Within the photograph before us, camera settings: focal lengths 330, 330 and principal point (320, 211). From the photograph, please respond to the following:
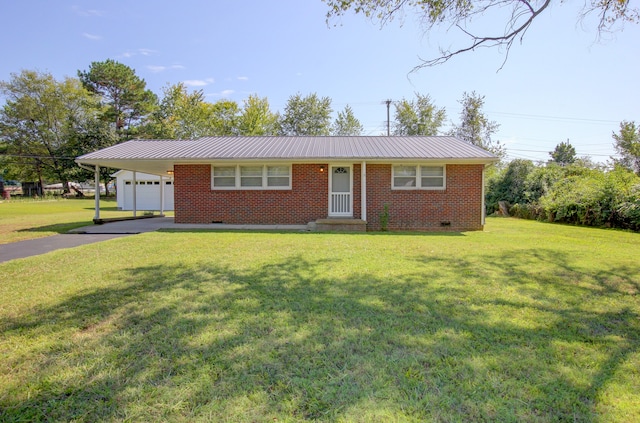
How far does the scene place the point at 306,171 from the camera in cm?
1262

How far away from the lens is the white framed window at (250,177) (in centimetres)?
1279

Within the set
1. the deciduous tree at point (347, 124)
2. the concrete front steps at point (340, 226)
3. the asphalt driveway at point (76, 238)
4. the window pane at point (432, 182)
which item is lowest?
the asphalt driveway at point (76, 238)

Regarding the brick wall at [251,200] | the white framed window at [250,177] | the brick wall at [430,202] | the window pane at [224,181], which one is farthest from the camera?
the window pane at [224,181]

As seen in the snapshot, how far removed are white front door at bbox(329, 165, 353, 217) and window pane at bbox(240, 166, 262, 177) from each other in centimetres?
276

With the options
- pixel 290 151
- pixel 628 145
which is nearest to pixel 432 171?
pixel 290 151

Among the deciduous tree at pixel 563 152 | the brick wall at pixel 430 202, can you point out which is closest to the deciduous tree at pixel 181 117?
the brick wall at pixel 430 202

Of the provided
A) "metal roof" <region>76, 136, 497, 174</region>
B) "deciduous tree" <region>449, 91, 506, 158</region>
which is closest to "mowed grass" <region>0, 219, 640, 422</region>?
"metal roof" <region>76, 136, 497, 174</region>

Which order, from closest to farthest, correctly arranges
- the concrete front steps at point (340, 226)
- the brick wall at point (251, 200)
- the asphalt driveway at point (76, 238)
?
the asphalt driveway at point (76, 238), the concrete front steps at point (340, 226), the brick wall at point (251, 200)

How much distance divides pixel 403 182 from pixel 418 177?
583mm

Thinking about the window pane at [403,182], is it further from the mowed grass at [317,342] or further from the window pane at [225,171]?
the mowed grass at [317,342]

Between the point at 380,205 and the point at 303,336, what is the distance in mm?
9763

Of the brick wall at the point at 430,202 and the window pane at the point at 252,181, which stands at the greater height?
the window pane at the point at 252,181

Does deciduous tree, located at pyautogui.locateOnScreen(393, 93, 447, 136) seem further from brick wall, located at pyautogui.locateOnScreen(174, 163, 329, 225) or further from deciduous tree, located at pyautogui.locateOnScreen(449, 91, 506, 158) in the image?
brick wall, located at pyautogui.locateOnScreen(174, 163, 329, 225)

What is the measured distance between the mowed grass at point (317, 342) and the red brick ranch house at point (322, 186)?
21.3 feet
